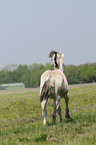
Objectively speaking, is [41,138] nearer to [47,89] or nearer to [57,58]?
[47,89]

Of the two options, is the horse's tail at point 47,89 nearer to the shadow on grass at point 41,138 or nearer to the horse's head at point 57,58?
the horse's head at point 57,58

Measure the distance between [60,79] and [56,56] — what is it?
1473mm

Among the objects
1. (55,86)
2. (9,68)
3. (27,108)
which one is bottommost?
(27,108)

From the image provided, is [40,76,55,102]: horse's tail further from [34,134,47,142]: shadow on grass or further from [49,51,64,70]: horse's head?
[34,134,47,142]: shadow on grass

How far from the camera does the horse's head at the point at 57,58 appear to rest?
36.1ft

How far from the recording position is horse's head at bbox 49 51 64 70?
1102 cm

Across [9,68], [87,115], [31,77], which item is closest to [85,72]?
[31,77]

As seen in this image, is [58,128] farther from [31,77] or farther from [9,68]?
[9,68]

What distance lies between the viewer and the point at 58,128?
8398 mm

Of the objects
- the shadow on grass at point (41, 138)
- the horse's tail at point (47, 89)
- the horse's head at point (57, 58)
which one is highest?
the horse's head at point (57, 58)

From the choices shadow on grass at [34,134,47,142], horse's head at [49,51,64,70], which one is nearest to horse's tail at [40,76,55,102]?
horse's head at [49,51,64,70]

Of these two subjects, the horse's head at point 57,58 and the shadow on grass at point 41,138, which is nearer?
the shadow on grass at point 41,138

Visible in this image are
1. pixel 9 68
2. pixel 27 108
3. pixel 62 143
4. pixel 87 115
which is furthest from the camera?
pixel 9 68

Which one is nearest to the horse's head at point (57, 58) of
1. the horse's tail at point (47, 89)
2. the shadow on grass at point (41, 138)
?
the horse's tail at point (47, 89)
